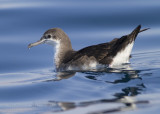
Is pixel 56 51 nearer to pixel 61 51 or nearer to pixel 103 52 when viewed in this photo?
pixel 61 51

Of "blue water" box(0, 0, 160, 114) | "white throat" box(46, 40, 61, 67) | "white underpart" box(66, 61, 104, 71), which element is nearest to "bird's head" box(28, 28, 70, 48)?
"white throat" box(46, 40, 61, 67)

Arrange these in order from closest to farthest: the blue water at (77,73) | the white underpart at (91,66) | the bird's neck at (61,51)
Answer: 1. the blue water at (77,73)
2. the white underpart at (91,66)
3. the bird's neck at (61,51)

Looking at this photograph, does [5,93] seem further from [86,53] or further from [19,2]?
[19,2]

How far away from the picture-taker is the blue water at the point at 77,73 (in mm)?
7750

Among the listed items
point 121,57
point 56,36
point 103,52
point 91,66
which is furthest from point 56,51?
point 121,57

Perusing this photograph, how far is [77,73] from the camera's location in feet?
32.9

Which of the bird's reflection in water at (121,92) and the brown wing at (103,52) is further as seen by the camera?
the brown wing at (103,52)

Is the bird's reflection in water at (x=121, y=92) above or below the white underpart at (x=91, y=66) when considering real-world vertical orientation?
below

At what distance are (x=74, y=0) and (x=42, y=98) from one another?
6.37 m

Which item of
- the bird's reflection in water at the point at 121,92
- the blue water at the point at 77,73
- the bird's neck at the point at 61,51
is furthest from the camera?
the bird's neck at the point at 61,51

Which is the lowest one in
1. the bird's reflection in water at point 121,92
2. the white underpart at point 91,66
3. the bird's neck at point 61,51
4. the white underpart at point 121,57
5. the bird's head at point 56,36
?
the bird's reflection in water at point 121,92

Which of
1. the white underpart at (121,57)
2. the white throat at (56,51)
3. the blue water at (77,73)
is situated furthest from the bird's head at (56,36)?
the white underpart at (121,57)

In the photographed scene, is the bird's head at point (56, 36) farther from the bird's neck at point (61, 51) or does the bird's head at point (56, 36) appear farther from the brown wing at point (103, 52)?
the brown wing at point (103, 52)

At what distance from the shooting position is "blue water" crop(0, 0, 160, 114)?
775 cm
